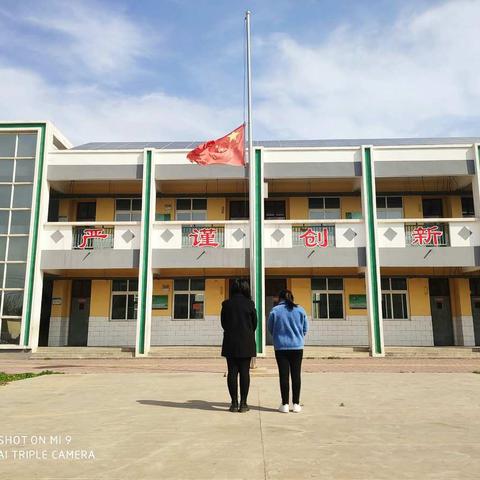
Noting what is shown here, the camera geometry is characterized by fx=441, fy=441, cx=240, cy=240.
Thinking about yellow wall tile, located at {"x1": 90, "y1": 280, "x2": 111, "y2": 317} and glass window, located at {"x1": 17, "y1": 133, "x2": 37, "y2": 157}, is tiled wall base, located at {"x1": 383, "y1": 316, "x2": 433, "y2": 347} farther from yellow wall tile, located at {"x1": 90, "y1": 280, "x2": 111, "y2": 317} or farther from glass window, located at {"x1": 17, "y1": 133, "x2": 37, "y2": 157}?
glass window, located at {"x1": 17, "y1": 133, "x2": 37, "y2": 157}

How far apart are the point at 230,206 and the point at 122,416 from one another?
1440 centimetres

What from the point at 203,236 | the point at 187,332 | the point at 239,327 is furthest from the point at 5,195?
the point at 239,327

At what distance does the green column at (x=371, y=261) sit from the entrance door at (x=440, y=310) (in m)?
3.79

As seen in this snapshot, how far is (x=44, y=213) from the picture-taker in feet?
54.6

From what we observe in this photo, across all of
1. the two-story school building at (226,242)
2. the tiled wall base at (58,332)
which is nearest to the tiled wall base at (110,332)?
the two-story school building at (226,242)

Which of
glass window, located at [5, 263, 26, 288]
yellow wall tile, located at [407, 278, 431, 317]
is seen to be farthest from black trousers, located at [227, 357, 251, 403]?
yellow wall tile, located at [407, 278, 431, 317]

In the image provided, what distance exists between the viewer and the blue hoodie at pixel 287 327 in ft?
18.7

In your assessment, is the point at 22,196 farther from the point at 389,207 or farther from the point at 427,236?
the point at 427,236

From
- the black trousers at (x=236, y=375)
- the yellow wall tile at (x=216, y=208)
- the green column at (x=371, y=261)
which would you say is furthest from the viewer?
the yellow wall tile at (x=216, y=208)

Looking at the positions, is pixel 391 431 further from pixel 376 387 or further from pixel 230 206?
pixel 230 206

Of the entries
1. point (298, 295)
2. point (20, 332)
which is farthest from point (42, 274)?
point (298, 295)

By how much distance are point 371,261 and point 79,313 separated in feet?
40.0

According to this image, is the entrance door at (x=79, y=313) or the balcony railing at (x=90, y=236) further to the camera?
the entrance door at (x=79, y=313)

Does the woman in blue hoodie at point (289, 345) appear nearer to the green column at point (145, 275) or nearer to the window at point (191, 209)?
the green column at point (145, 275)
